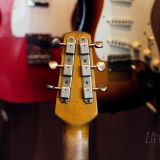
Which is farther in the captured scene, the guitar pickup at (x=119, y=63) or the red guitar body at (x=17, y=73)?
the guitar pickup at (x=119, y=63)

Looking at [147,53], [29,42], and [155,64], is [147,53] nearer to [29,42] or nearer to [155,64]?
[155,64]

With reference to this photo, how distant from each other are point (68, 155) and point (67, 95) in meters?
0.14

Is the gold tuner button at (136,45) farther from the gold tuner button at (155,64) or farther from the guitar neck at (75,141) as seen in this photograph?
the guitar neck at (75,141)

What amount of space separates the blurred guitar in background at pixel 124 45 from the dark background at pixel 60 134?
12 centimetres

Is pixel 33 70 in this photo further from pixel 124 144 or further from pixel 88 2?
pixel 124 144

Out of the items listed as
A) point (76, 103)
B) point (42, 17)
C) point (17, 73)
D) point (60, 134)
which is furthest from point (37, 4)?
point (60, 134)

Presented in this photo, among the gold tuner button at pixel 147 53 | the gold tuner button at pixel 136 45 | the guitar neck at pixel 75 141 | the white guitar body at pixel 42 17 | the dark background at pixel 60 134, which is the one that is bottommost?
the dark background at pixel 60 134

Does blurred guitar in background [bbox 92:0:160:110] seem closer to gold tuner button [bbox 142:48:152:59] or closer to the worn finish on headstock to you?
gold tuner button [bbox 142:48:152:59]

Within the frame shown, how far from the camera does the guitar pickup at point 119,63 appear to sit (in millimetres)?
993

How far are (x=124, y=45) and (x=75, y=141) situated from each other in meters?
0.34

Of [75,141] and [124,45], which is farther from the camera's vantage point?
[124,45]

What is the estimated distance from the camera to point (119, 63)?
100cm

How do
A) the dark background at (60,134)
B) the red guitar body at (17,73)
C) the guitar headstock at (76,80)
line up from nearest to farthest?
1. the guitar headstock at (76,80)
2. the red guitar body at (17,73)
3. the dark background at (60,134)

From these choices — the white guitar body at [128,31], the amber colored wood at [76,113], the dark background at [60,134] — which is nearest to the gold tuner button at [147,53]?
A: the white guitar body at [128,31]
